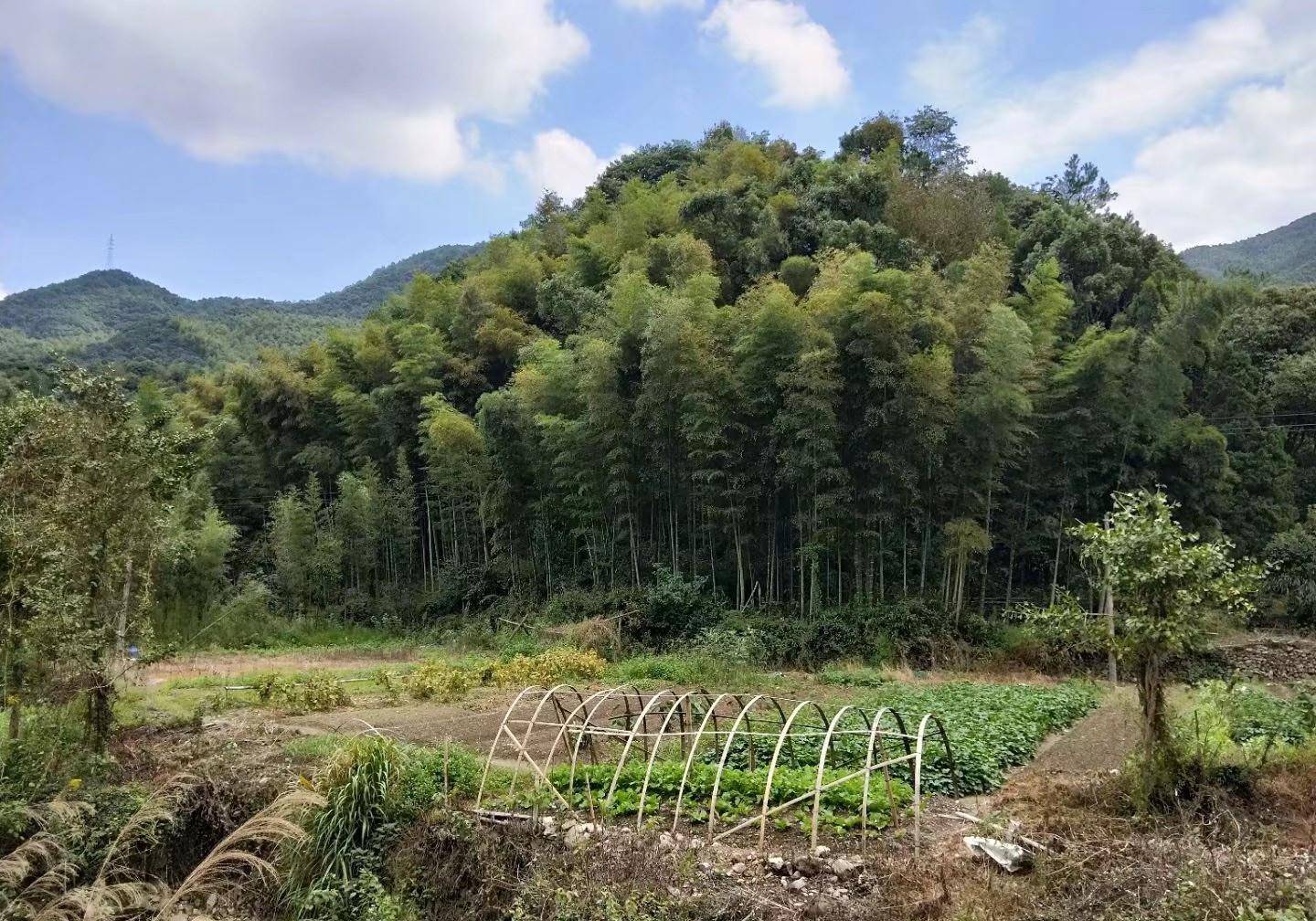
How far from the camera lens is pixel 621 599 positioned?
19.0m

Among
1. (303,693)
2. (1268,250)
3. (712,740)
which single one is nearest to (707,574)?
(303,693)

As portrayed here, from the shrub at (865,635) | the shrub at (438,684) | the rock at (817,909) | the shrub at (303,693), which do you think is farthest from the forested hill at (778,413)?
the rock at (817,909)

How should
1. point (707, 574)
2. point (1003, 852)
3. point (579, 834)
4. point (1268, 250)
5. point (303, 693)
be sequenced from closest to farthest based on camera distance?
point (1003, 852) < point (579, 834) < point (303, 693) < point (707, 574) < point (1268, 250)

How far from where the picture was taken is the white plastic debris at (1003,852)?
538 centimetres

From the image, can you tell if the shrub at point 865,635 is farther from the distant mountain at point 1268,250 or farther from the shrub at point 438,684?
the distant mountain at point 1268,250

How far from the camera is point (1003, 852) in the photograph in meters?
5.42

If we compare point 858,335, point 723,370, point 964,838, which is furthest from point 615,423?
point 964,838

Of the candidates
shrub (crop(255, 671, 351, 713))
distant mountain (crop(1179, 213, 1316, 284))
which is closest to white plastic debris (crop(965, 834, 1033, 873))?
shrub (crop(255, 671, 351, 713))

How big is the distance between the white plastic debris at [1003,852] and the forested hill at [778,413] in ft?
19.0

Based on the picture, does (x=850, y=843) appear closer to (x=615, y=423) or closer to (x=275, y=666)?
(x=615, y=423)

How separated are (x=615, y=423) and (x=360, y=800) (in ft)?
40.7

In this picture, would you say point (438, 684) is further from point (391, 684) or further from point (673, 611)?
point (673, 611)

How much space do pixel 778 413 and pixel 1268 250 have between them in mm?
65666

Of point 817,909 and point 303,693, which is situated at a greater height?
point 817,909
